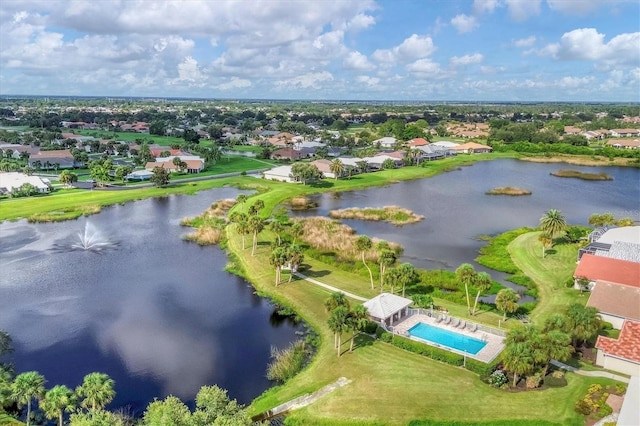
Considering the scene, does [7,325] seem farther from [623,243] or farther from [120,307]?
[623,243]

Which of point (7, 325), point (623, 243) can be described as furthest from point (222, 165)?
point (623, 243)

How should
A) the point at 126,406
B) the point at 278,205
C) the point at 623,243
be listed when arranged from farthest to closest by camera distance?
the point at 278,205
the point at 623,243
the point at 126,406

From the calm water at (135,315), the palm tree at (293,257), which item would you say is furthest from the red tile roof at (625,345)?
the palm tree at (293,257)

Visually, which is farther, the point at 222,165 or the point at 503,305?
the point at 222,165

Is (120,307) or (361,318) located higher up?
(361,318)

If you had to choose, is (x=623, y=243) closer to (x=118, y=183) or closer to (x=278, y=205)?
(x=278, y=205)

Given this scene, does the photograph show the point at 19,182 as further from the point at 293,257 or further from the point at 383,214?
the point at 293,257

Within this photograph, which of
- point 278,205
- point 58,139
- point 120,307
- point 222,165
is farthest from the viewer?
point 58,139
